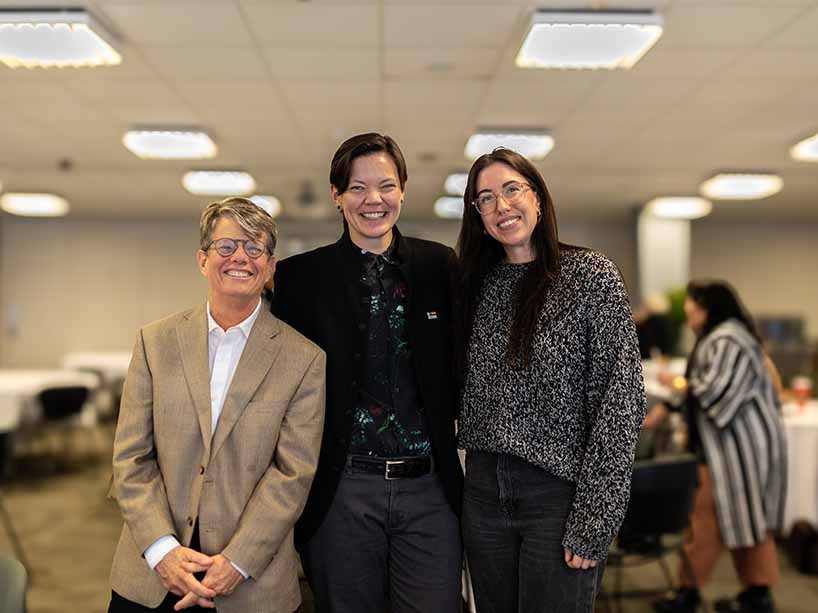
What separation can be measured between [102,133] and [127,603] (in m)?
4.86

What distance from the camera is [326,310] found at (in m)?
2.14

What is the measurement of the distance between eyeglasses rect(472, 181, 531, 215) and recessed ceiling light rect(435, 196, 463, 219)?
23.7 ft

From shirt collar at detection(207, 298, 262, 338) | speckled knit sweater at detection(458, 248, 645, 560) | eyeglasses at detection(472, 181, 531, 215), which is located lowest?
speckled knit sweater at detection(458, 248, 645, 560)

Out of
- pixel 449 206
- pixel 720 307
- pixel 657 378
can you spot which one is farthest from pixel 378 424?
pixel 449 206

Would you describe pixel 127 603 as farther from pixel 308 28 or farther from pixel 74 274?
pixel 74 274

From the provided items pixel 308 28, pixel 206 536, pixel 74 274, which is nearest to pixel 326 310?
pixel 206 536

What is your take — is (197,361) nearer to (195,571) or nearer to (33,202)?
(195,571)

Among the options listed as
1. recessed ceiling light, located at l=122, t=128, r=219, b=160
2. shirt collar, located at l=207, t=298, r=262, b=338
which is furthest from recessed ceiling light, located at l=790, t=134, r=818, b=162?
shirt collar, located at l=207, t=298, r=262, b=338

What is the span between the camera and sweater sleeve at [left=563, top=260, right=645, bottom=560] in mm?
1812

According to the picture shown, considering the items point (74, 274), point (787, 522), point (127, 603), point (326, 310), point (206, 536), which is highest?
point (74, 274)

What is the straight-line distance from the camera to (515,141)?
601cm

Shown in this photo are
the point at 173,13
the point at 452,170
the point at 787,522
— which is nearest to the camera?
the point at 173,13

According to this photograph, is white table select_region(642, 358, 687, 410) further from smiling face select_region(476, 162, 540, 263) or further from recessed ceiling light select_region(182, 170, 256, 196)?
recessed ceiling light select_region(182, 170, 256, 196)

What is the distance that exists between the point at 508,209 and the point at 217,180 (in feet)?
20.7
